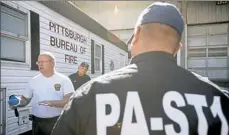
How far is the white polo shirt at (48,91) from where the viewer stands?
3596 mm

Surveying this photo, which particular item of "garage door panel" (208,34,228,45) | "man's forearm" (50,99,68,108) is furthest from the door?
"man's forearm" (50,99,68,108)

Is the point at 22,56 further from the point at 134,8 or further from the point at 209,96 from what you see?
the point at 134,8

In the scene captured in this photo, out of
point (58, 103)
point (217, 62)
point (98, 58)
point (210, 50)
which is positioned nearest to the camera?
point (58, 103)

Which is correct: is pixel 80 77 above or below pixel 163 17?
below

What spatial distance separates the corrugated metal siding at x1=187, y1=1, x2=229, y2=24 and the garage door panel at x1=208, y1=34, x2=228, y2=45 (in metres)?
1.03

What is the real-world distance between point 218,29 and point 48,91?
15.6 m

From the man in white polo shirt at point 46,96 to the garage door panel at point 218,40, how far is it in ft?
50.5

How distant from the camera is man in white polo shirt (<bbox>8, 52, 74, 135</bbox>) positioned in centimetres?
356

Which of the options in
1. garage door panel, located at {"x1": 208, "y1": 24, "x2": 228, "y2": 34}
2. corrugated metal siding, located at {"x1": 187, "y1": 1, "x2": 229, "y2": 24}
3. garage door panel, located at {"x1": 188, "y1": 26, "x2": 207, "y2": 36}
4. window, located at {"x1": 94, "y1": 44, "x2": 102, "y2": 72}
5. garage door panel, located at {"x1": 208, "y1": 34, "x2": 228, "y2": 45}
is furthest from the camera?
garage door panel, located at {"x1": 188, "y1": 26, "x2": 207, "y2": 36}

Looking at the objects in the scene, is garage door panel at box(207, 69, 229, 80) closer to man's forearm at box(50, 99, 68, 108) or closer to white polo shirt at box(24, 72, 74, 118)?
white polo shirt at box(24, 72, 74, 118)

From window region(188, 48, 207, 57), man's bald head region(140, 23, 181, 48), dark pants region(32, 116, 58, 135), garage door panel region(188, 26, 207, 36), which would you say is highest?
garage door panel region(188, 26, 207, 36)

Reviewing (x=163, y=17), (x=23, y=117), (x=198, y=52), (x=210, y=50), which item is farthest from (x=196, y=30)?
(x=163, y=17)

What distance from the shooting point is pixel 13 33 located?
495cm

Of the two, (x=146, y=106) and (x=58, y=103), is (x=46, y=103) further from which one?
(x=146, y=106)
